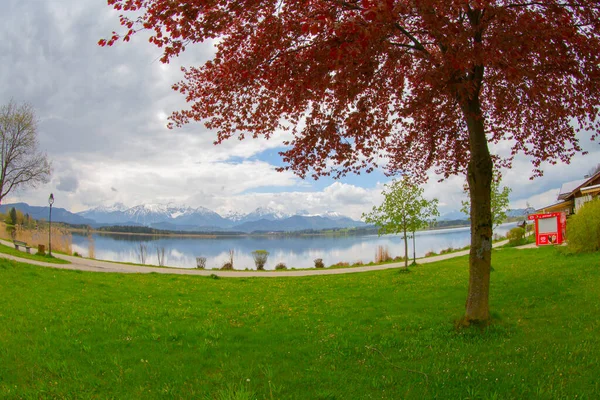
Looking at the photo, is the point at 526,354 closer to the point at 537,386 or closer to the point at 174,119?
the point at 537,386

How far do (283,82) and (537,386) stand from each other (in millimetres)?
5722

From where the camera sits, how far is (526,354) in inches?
220

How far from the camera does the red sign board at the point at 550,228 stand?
2877 cm

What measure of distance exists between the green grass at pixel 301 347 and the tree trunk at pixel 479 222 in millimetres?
502

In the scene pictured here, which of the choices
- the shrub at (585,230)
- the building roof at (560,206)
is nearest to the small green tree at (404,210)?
the shrub at (585,230)

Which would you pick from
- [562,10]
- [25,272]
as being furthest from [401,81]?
[25,272]

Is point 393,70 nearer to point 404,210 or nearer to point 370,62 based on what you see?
point 370,62

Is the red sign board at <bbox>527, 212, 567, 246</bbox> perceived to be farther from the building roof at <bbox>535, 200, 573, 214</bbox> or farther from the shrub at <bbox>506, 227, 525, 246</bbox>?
the building roof at <bbox>535, 200, 573, 214</bbox>

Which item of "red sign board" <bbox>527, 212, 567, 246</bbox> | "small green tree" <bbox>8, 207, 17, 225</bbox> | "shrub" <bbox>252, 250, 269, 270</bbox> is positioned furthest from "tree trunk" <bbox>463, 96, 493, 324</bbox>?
"small green tree" <bbox>8, 207, 17, 225</bbox>

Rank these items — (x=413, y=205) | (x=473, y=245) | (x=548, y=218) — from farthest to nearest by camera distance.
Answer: (x=548, y=218) → (x=413, y=205) → (x=473, y=245)

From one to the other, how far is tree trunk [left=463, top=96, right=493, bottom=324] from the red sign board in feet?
89.7

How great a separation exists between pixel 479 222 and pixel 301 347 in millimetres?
4417

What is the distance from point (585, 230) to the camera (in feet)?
61.4

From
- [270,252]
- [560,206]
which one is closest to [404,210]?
[560,206]
